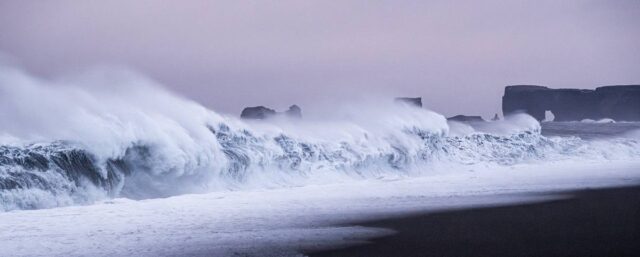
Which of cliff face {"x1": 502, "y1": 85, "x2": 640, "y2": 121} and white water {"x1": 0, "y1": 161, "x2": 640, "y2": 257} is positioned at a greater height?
cliff face {"x1": 502, "y1": 85, "x2": 640, "y2": 121}

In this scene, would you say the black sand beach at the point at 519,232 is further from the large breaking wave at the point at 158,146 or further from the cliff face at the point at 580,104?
the cliff face at the point at 580,104

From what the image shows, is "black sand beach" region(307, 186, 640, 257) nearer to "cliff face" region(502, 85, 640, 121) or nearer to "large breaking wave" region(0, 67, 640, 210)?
"large breaking wave" region(0, 67, 640, 210)

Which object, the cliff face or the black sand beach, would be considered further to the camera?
the cliff face

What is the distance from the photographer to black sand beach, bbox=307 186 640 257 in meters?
7.55

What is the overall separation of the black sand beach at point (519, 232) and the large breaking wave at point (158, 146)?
4.89 m

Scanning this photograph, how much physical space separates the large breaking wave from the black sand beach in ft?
16.0

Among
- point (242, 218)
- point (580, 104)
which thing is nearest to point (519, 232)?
point (242, 218)

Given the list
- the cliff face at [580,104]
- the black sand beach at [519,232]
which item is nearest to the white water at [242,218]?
the black sand beach at [519,232]

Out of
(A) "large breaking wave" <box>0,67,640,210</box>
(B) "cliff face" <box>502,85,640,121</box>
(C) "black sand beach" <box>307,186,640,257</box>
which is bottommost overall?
(C) "black sand beach" <box>307,186,640,257</box>

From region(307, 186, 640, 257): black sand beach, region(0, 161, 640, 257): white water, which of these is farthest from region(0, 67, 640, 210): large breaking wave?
region(307, 186, 640, 257): black sand beach

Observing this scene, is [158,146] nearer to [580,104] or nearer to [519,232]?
[519,232]

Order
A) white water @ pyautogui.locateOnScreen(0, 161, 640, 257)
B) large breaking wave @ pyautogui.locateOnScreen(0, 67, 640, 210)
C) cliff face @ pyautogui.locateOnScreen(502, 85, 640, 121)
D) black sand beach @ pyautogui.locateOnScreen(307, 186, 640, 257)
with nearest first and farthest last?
black sand beach @ pyautogui.locateOnScreen(307, 186, 640, 257)
white water @ pyautogui.locateOnScreen(0, 161, 640, 257)
large breaking wave @ pyautogui.locateOnScreen(0, 67, 640, 210)
cliff face @ pyautogui.locateOnScreen(502, 85, 640, 121)

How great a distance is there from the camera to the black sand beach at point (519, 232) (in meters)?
7.55

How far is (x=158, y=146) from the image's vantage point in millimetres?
14352
